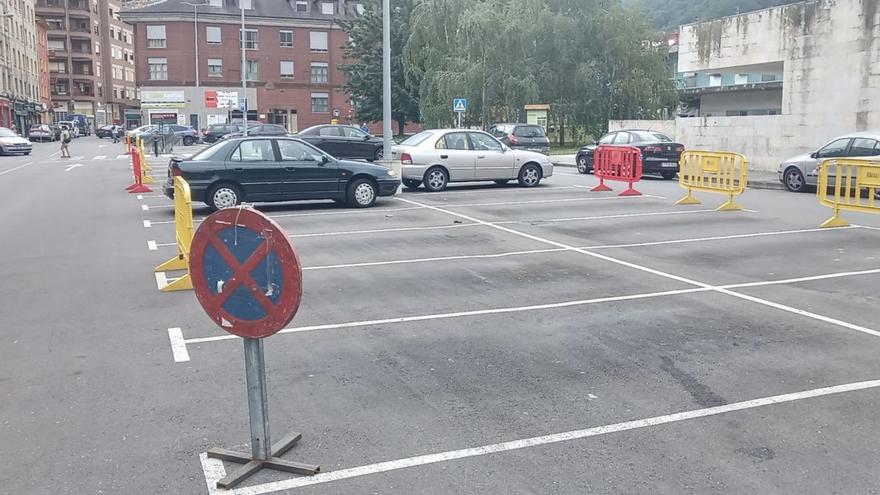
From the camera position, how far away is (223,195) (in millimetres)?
15453

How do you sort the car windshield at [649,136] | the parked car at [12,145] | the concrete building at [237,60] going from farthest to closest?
the concrete building at [237,60] < the parked car at [12,145] < the car windshield at [649,136]

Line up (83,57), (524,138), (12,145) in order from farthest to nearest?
1. (83,57)
2. (12,145)
3. (524,138)

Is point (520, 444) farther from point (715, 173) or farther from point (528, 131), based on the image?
point (528, 131)

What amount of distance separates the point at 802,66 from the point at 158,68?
204ft

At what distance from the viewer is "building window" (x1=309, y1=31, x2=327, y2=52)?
7838 cm

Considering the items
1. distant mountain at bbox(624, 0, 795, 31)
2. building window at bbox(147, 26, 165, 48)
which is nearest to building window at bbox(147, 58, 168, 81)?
building window at bbox(147, 26, 165, 48)

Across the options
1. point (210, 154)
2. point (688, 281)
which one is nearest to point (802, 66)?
point (210, 154)

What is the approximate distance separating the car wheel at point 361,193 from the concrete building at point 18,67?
59837 mm

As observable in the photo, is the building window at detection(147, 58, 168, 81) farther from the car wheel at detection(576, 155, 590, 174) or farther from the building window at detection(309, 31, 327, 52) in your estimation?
the car wheel at detection(576, 155, 590, 174)

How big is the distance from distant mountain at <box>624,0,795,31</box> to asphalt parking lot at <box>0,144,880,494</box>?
213 ft

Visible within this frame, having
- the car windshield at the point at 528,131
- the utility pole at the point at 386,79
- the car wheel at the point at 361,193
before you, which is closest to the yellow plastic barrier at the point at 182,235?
the car wheel at the point at 361,193

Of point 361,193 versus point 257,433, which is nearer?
point 257,433

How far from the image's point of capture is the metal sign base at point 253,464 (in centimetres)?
432

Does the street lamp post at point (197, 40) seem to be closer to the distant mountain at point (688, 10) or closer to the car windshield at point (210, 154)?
the distant mountain at point (688, 10)
